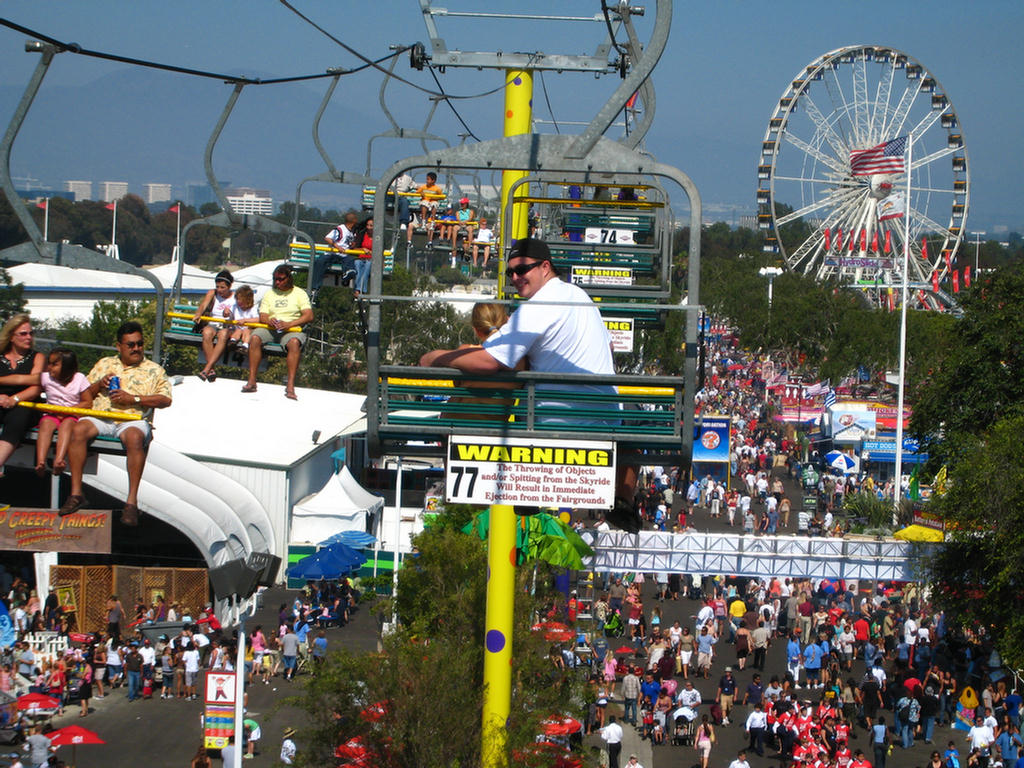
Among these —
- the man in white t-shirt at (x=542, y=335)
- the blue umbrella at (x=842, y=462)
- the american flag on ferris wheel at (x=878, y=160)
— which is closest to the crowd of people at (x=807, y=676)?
the man in white t-shirt at (x=542, y=335)

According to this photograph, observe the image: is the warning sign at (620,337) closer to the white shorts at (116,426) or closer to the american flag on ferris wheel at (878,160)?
the white shorts at (116,426)

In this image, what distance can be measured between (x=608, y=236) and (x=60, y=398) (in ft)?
25.9

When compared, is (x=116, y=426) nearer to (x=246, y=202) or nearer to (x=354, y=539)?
(x=354, y=539)

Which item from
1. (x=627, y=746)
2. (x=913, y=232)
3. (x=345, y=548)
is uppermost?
(x=913, y=232)

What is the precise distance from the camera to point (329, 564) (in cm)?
2489

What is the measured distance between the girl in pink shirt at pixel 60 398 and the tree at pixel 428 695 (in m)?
2.59

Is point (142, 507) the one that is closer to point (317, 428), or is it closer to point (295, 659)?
point (295, 659)

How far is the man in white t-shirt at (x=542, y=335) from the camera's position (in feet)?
21.1

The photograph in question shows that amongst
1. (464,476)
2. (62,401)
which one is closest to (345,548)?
(62,401)

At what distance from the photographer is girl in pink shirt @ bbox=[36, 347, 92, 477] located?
873cm

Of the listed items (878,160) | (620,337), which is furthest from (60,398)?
(878,160)

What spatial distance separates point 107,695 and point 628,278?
37.7 ft

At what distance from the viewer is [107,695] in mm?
19766

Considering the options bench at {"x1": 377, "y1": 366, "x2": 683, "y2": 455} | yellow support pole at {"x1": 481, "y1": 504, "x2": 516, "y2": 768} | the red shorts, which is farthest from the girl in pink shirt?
yellow support pole at {"x1": 481, "y1": 504, "x2": 516, "y2": 768}
